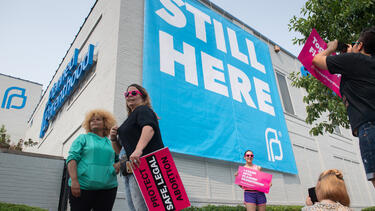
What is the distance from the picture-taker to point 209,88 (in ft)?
30.0

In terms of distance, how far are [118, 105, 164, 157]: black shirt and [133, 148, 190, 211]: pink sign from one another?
0.14 m

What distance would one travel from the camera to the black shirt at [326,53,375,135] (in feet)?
6.09

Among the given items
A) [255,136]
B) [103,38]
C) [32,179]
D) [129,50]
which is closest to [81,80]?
[103,38]

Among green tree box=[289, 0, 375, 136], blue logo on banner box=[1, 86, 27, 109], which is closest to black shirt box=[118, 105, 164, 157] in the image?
green tree box=[289, 0, 375, 136]

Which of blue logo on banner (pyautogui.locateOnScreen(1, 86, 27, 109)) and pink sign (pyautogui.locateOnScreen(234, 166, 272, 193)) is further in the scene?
blue logo on banner (pyautogui.locateOnScreen(1, 86, 27, 109))

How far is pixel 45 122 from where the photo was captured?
13.9m

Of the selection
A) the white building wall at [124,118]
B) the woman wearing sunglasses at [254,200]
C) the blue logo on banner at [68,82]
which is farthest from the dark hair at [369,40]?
the blue logo on banner at [68,82]

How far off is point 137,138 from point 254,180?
3.91 metres

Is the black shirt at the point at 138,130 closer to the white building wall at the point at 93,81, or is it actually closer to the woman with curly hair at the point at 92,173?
the woman with curly hair at the point at 92,173

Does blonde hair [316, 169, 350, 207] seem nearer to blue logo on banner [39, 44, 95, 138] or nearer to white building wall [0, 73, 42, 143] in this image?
blue logo on banner [39, 44, 95, 138]

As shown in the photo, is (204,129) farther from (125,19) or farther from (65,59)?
(65,59)

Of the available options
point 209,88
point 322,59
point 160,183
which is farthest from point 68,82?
point 322,59

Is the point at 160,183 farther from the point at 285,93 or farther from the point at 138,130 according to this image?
the point at 285,93

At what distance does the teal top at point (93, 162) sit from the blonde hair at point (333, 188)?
2102mm
